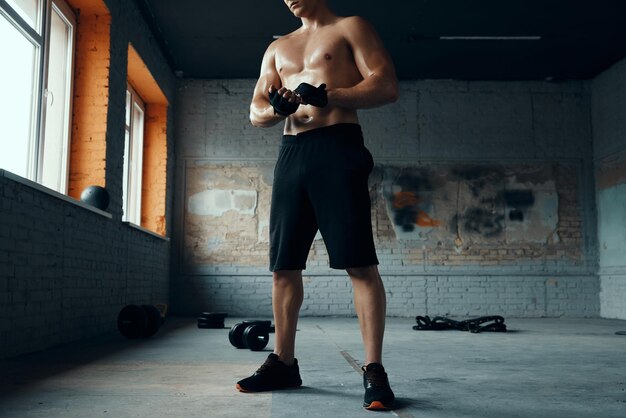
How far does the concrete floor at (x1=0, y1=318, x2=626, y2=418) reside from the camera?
2062 mm

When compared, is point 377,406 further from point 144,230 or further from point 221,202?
point 221,202

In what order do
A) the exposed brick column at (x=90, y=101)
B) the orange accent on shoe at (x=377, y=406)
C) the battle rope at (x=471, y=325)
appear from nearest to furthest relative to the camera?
the orange accent on shoe at (x=377, y=406) < the exposed brick column at (x=90, y=101) < the battle rope at (x=471, y=325)

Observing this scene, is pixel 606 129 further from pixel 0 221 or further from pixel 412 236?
pixel 0 221

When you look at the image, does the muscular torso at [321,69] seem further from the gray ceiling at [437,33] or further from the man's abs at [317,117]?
the gray ceiling at [437,33]

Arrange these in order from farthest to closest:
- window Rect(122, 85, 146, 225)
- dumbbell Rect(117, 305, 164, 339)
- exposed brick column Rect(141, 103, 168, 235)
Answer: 1. exposed brick column Rect(141, 103, 168, 235)
2. window Rect(122, 85, 146, 225)
3. dumbbell Rect(117, 305, 164, 339)

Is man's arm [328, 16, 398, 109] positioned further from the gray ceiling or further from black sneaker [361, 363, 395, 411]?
the gray ceiling

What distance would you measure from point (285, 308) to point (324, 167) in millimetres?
577

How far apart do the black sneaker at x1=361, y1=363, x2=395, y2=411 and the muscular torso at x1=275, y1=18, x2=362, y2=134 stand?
2.99 ft

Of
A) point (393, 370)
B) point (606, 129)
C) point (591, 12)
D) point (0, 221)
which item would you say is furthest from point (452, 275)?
point (0, 221)

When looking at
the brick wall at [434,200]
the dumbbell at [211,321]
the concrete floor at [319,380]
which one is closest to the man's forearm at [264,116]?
the concrete floor at [319,380]

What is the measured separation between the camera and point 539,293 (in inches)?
347

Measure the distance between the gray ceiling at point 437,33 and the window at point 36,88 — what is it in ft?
5.76

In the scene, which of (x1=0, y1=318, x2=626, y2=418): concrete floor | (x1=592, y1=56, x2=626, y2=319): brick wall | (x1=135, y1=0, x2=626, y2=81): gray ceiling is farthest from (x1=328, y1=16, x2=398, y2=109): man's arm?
A: (x1=592, y1=56, x2=626, y2=319): brick wall

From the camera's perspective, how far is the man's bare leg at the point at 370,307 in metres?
2.28
